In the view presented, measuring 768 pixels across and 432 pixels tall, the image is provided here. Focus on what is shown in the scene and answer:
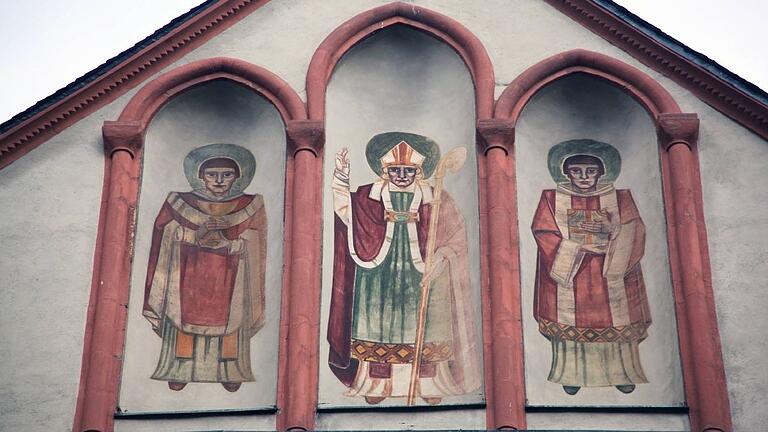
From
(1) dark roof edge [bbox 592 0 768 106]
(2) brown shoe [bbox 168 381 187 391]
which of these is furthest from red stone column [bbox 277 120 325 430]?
(1) dark roof edge [bbox 592 0 768 106]

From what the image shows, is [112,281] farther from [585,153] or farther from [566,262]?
[585,153]

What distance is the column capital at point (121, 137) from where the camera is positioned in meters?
25.9

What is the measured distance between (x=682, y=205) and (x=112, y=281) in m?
7.18

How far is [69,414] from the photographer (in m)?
23.8

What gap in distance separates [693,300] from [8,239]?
859 centimetres

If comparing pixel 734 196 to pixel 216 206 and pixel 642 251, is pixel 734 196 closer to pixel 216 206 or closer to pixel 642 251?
pixel 642 251

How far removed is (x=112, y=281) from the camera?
24.8 meters

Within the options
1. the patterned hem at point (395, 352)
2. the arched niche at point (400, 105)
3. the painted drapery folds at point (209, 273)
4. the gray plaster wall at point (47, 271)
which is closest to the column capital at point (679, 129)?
the arched niche at point (400, 105)

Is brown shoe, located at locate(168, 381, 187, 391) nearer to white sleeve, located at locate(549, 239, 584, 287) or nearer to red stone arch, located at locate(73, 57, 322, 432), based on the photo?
red stone arch, located at locate(73, 57, 322, 432)

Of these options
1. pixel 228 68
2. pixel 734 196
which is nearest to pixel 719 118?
pixel 734 196

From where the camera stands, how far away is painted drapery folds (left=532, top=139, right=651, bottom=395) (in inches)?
966

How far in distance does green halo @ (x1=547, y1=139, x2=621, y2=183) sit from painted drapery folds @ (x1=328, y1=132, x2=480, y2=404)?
1257 millimetres

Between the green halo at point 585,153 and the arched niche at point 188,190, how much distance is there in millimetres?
3590

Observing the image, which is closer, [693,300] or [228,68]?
[693,300]
